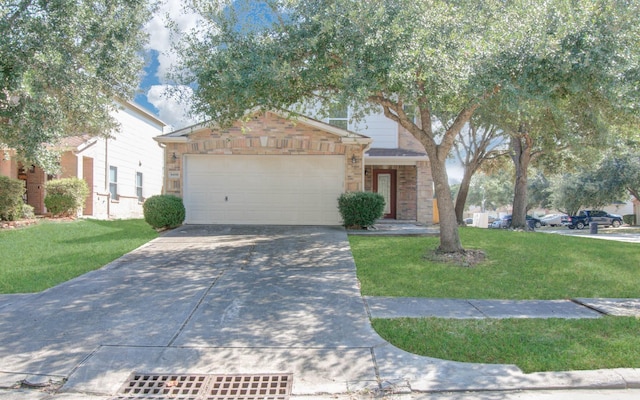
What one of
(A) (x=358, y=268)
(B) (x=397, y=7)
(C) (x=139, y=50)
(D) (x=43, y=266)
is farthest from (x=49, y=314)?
(C) (x=139, y=50)

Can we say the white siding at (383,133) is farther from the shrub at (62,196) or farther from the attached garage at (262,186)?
the shrub at (62,196)

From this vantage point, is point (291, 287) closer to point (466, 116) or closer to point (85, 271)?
point (85, 271)

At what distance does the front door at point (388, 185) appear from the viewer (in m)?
19.8

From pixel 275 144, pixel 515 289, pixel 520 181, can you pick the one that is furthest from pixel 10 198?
pixel 520 181

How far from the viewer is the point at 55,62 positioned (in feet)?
34.4

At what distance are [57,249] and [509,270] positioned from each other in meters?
10.2

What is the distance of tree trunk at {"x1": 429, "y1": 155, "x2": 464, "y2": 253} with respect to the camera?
9883 mm

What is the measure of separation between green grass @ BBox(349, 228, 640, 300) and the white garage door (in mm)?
3930

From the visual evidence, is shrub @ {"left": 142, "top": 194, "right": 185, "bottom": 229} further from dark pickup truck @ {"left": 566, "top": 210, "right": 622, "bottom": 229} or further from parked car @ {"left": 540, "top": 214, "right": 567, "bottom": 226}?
parked car @ {"left": 540, "top": 214, "right": 567, "bottom": 226}

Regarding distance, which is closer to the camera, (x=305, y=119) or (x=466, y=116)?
(x=466, y=116)

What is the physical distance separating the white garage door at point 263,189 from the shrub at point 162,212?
56.4 inches

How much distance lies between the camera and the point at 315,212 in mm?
15289

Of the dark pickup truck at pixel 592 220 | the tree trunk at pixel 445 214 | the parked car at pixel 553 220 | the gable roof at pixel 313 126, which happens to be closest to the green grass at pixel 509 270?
the tree trunk at pixel 445 214

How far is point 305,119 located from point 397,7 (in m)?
6.88
